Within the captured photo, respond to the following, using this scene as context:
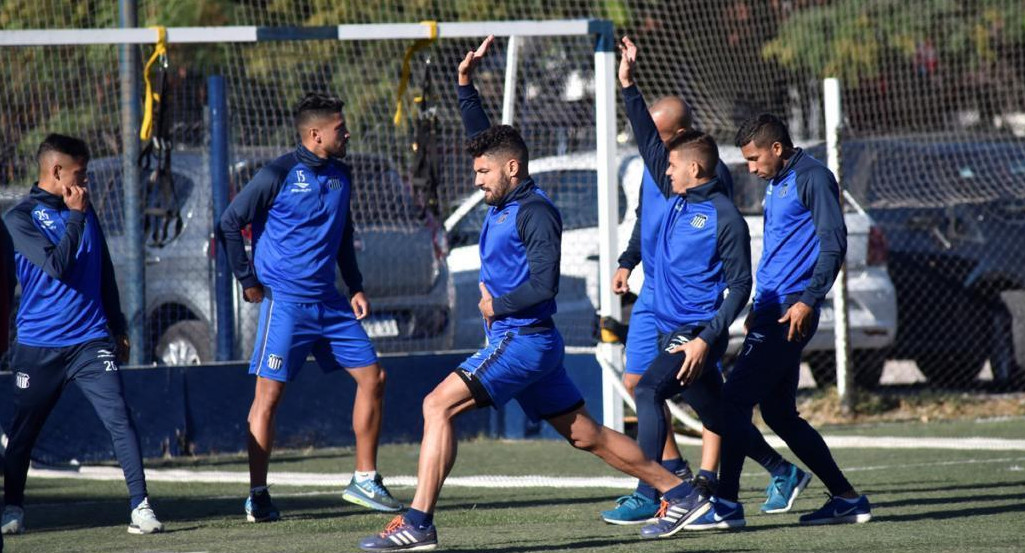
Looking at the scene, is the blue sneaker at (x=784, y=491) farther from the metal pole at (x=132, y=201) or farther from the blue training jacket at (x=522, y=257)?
the metal pole at (x=132, y=201)

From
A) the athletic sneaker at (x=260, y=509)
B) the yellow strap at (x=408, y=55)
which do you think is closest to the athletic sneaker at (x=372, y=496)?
the athletic sneaker at (x=260, y=509)

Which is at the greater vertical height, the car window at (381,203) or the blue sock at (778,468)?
the car window at (381,203)

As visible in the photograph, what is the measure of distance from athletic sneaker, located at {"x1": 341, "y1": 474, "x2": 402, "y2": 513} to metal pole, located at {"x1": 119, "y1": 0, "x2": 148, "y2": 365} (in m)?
3.49

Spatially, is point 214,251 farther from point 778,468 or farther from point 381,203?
Answer: point 778,468

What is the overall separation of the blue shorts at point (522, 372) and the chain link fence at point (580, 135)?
4.38m

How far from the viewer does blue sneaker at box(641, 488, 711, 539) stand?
6734 mm

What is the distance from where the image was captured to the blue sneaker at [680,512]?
6.73 metres

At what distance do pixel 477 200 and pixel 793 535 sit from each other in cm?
600

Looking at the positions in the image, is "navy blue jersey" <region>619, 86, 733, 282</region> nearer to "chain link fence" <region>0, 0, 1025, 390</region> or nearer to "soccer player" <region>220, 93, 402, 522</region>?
"soccer player" <region>220, 93, 402, 522</region>

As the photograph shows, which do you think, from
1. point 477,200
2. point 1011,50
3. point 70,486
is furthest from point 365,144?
point 1011,50

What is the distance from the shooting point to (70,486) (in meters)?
9.71

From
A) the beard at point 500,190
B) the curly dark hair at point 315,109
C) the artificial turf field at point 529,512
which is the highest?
the curly dark hair at point 315,109

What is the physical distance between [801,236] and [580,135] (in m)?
5.63

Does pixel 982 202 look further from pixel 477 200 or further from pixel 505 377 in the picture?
pixel 505 377
